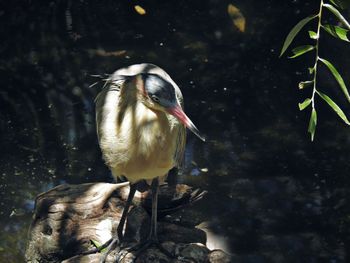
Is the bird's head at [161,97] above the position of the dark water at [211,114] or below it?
above

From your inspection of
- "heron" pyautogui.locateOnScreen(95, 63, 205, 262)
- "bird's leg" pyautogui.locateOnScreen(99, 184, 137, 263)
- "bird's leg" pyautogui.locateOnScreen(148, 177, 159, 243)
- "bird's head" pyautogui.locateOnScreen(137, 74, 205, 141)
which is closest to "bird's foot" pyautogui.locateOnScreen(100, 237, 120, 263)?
"bird's leg" pyautogui.locateOnScreen(99, 184, 137, 263)

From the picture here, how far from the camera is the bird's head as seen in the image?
337 cm

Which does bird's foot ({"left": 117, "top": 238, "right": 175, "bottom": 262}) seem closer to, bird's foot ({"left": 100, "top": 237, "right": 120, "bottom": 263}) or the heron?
bird's foot ({"left": 100, "top": 237, "right": 120, "bottom": 263})

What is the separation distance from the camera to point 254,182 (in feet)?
15.4

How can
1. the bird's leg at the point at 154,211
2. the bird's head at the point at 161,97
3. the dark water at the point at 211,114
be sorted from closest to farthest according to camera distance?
the bird's head at the point at 161,97, the bird's leg at the point at 154,211, the dark water at the point at 211,114

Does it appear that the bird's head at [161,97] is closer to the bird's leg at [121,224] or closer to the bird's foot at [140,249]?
the bird's leg at [121,224]

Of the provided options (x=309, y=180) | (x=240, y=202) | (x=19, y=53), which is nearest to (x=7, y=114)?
(x=19, y=53)

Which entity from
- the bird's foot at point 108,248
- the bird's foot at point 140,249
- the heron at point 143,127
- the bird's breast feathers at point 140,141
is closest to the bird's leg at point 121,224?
the bird's foot at point 108,248

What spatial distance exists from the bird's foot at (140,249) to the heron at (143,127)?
458 millimetres

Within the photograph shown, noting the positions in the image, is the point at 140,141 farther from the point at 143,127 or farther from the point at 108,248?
the point at 108,248

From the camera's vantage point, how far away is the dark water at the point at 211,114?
4.37 meters

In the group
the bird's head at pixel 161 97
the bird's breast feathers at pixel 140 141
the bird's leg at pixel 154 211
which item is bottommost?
the bird's leg at pixel 154 211

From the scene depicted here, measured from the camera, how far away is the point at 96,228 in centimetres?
406

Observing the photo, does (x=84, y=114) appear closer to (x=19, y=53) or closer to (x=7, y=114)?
(x=7, y=114)
